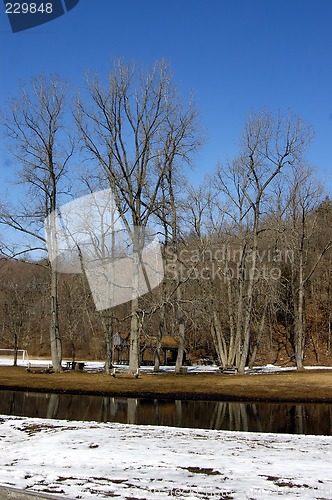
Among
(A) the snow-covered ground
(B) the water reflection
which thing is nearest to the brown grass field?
(B) the water reflection

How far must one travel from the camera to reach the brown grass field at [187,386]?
1936 cm

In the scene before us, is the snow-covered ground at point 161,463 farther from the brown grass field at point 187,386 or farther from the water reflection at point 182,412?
the brown grass field at point 187,386

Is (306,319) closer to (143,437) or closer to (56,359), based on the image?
(56,359)

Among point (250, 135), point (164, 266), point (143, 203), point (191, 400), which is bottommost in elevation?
point (191, 400)

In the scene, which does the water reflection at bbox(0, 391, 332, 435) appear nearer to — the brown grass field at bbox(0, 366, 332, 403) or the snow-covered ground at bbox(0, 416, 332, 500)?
the brown grass field at bbox(0, 366, 332, 403)

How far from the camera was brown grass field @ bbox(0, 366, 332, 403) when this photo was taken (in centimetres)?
1936

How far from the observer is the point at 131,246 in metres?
26.8

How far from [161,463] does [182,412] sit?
799 cm

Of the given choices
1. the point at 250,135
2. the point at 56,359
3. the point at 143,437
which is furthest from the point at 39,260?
the point at 143,437

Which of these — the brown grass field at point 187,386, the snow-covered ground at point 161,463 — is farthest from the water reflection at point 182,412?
the snow-covered ground at point 161,463

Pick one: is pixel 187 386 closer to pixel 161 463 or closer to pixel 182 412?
pixel 182 412

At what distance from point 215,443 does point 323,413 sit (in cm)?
713

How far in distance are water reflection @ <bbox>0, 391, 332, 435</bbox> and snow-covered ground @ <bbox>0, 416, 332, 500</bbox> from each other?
85.9 inches

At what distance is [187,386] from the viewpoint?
2175cm
